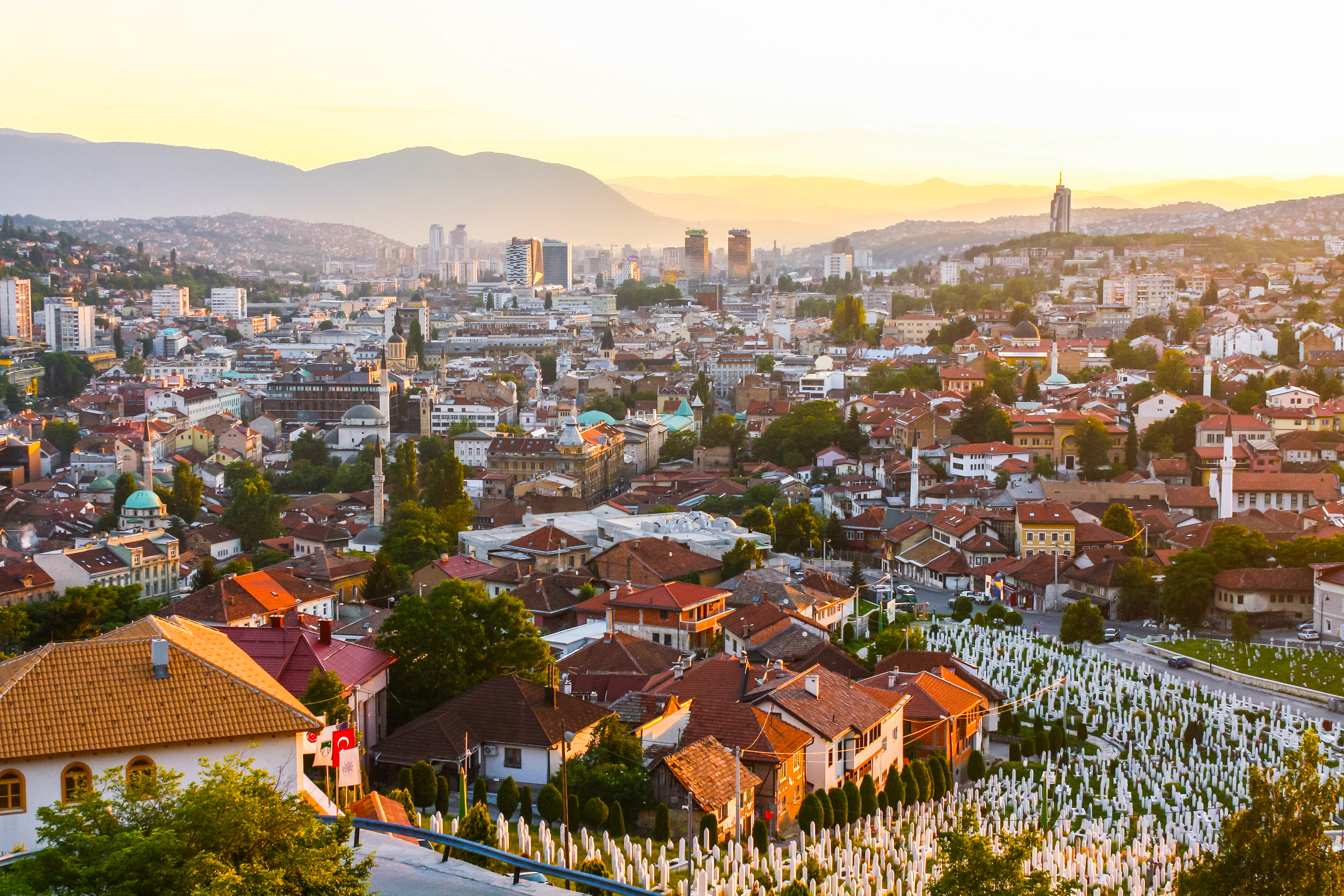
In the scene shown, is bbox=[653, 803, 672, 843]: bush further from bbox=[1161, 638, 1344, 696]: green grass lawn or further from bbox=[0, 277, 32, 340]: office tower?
bbox=[0, 277, 32, 340]: office tower

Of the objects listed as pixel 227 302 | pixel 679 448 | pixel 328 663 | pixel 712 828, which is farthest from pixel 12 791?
pixel 227 302

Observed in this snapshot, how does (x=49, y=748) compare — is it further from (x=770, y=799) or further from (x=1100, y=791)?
(x=1100, y=791)

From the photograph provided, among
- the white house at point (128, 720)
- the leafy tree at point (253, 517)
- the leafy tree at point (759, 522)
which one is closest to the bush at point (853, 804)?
→ the white house at point (128, 720)

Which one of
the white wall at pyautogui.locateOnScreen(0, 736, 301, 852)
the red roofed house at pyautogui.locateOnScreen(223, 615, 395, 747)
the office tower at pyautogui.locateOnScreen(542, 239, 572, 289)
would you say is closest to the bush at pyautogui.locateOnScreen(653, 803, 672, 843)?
the red roofed house at pyautogui.locateOnScreen(223, 615, 395, 747)

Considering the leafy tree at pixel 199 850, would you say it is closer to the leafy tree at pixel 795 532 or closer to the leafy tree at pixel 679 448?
the leafy tree at pixel 795 532

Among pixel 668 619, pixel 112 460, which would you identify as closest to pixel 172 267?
pixel 112 460

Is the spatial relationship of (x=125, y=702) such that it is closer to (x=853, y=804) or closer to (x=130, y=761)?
(x=130, y=761)
